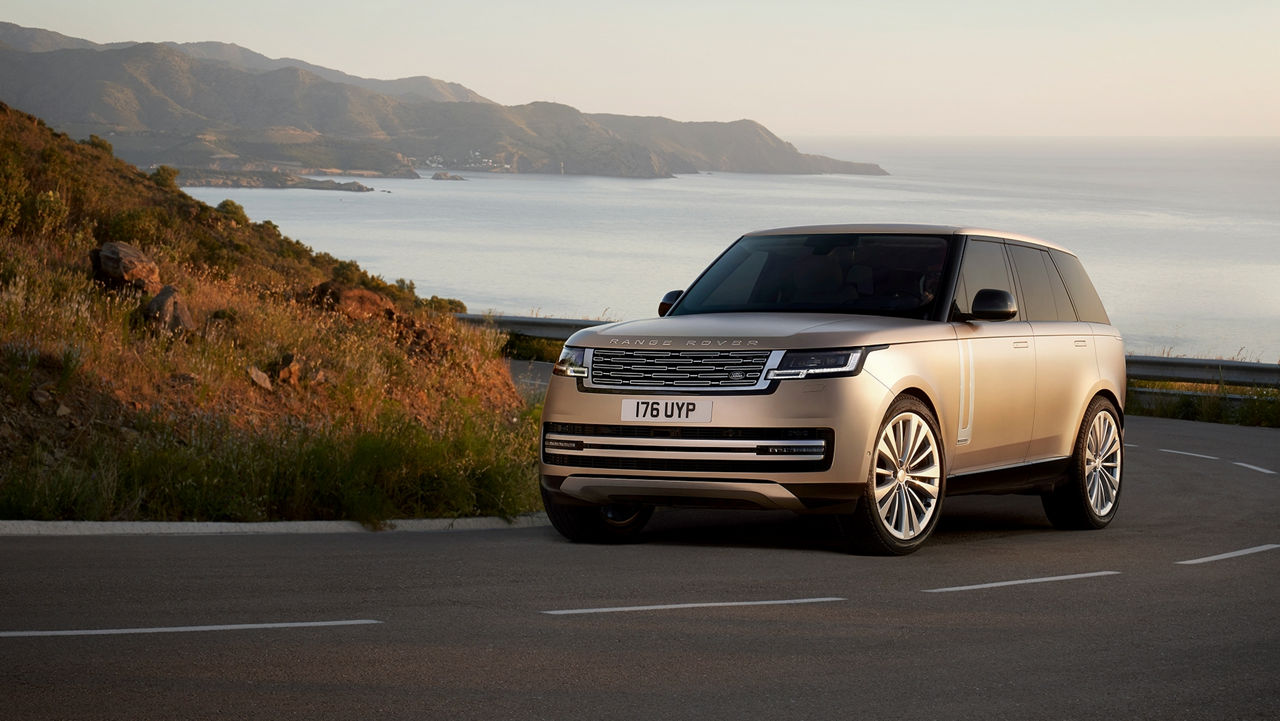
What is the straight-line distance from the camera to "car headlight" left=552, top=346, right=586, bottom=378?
9.23 meters

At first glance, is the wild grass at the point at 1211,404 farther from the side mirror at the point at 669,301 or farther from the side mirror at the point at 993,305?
the side mirror at the point at 669,301

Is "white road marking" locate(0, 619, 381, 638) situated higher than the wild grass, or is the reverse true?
"white road marking" locate(0, 619, 381, 638)

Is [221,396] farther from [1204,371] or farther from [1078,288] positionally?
[1204,371]

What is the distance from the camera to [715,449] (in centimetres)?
881

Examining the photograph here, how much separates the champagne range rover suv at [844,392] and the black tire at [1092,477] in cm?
2

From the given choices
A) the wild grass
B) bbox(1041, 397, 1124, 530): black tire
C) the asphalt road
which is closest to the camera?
the asphalt road

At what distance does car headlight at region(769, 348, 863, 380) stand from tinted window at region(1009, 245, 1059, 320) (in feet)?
8.55

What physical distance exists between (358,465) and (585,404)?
108 inches

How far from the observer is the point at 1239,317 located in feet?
295

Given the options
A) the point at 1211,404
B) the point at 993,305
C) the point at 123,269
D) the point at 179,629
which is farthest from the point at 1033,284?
the point at 1211,404

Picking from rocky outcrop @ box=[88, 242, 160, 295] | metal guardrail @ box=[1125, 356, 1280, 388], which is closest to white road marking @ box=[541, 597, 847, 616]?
rocky outcrop @ box=[88, 242, 160, 295]

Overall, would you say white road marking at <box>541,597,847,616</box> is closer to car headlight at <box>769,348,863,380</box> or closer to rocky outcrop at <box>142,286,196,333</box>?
car headlight at <box>769,348,863,380</box>

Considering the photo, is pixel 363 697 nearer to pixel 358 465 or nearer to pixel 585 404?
pixel 585 404

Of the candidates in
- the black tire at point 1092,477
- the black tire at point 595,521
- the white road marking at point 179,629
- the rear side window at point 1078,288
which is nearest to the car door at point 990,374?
the black tire at point 1092,477
